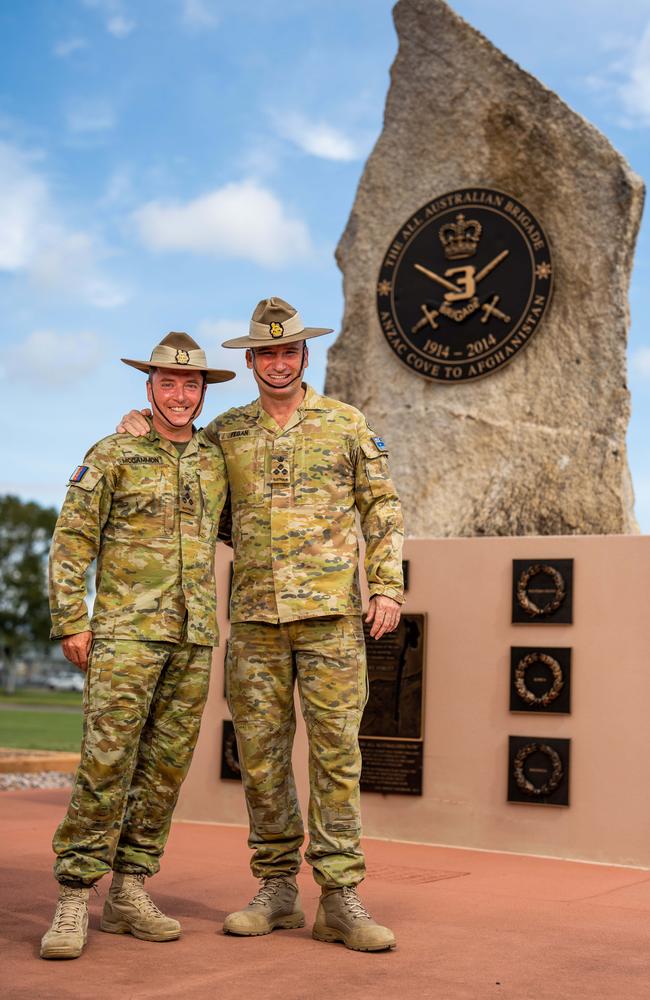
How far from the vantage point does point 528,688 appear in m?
6.11

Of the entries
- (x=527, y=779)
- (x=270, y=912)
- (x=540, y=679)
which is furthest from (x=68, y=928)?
(x=540, y=679)

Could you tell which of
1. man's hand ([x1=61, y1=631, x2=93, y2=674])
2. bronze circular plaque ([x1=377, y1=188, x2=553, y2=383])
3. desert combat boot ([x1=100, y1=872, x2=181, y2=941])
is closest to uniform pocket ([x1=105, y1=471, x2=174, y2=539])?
man's hand ([x1=61, y1=631, x2=93, y2=674])

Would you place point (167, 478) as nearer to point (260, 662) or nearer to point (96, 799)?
point (260, 662)

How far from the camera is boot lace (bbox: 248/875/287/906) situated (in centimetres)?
393

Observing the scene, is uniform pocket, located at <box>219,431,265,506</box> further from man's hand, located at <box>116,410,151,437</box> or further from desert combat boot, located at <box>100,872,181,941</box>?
desert combat boot, located at <box>100,872,181,941</box>

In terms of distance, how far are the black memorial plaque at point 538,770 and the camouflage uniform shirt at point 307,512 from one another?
7.73ft

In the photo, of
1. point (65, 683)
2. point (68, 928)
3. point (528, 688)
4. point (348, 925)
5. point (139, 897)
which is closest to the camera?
point (68, 928)

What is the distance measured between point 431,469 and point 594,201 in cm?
184

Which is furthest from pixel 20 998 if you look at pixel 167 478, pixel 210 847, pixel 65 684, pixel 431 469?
pixel 65 684

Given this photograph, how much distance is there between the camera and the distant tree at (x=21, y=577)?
150 feet

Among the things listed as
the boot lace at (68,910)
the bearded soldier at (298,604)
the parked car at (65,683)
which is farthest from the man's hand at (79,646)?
the parked car at (65,683)

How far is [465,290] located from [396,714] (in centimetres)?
254

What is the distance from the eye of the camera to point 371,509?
4102 mm

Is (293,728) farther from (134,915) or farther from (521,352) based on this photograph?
(521,352)
